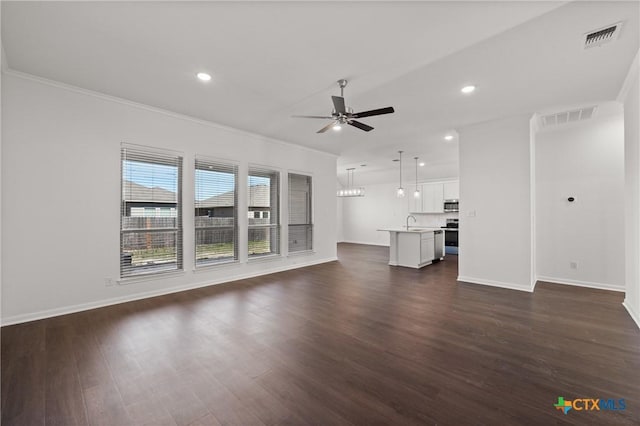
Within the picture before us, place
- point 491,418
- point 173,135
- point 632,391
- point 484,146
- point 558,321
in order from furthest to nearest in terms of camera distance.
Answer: point 484,146, point 173,135, point 558,321, point 632,391, point 491,418

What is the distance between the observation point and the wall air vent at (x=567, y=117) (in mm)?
4254

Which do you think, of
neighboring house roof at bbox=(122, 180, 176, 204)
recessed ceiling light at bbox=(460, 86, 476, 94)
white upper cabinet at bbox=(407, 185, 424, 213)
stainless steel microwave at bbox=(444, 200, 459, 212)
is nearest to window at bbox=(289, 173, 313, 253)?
neighboring house roof at bbox=(122, 180, 176, 204)

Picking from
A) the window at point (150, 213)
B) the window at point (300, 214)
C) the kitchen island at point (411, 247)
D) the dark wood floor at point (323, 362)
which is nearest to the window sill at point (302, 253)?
the window at point (300, 214)

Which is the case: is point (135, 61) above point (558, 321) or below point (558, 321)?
above

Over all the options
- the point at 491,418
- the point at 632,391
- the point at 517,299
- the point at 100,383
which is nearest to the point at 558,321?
the point at 517,299

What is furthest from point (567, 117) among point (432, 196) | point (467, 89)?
point (432, 196)

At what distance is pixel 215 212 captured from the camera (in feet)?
16.5

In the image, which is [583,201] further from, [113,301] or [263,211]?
[113,301]

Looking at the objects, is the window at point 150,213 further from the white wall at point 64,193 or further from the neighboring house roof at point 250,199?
the neighboring house roof at point 250,199

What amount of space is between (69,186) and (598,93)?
7.31 metres

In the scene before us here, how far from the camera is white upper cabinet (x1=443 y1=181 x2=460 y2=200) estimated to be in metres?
9.20

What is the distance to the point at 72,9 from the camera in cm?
218

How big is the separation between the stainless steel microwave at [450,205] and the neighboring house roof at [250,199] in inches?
259

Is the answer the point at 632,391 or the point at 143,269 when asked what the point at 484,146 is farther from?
the point at 143,269
